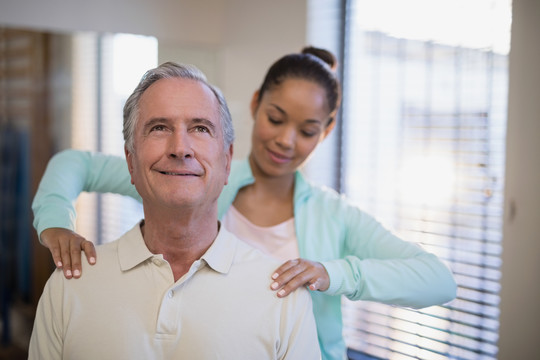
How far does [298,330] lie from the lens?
1383 mm

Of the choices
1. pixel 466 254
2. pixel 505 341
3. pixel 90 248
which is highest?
pixel 90 248

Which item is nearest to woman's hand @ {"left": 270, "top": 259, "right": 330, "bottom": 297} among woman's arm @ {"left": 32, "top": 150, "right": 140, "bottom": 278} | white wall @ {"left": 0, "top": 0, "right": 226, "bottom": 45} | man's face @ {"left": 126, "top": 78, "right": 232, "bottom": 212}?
man's face @ {"left": 126, "top": 78, "right": 232, "bottom": 212}

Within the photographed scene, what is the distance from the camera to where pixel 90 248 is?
1438 millimetres

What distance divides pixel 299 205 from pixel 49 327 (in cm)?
87

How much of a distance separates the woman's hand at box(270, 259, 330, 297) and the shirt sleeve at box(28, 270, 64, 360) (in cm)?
52

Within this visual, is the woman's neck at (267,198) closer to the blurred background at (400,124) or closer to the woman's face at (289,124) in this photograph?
the woman's face at (289,124)

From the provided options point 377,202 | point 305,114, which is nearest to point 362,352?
point 377,202

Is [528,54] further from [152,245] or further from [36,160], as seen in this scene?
[36,160]

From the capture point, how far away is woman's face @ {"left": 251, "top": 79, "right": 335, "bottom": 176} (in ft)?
5.89

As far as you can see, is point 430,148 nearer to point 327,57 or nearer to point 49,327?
point 327,57

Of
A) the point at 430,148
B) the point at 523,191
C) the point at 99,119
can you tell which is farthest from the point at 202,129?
the point at 99,119

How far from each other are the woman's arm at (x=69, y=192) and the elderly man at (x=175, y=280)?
0.06m

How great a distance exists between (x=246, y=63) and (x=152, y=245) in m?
1.82

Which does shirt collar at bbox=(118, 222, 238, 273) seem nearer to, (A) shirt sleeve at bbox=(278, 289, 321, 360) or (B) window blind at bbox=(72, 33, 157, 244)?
(A) shirt sleeve at bbox=(278, 289, 321, 360)
